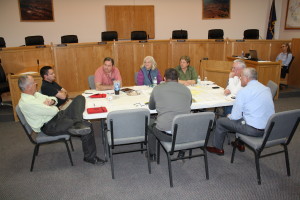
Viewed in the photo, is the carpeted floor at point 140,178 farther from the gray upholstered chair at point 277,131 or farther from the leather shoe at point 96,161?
the gray upholstered chair at point 277,131

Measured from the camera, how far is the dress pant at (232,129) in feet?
10.4

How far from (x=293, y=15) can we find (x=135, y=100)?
8380mm

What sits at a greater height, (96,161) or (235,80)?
(235,80)

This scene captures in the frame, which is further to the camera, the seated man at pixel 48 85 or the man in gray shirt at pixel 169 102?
the seated man at pixel 48 85

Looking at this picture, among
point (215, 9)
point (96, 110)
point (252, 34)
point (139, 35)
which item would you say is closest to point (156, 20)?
point (139, 35)

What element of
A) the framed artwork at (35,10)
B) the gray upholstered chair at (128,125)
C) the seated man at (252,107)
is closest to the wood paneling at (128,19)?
the framed artwork at (35,10)

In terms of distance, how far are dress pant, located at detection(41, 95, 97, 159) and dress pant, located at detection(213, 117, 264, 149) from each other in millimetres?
1768

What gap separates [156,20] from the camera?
31.5 feet

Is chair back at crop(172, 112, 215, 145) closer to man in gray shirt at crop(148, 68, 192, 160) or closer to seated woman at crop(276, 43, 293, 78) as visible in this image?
man in gray shirt at crop(148, 68, 192, 160)

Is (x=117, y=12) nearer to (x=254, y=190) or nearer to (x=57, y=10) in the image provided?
(x=57, y=10)

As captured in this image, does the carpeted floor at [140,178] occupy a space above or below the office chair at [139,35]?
below

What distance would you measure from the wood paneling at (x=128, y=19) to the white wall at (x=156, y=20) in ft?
0.61

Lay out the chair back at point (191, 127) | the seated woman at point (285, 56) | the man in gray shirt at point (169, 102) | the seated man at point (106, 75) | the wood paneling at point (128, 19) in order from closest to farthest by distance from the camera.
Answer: the chair back at point (191, 127)
the man in gray shirt at point (169, 102)
the seated man at point (106, 75)
the seated woman at point (285, 56)
the wood paneling at point (128, 19)

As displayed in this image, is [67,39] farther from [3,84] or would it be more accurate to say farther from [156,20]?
[156,20]
